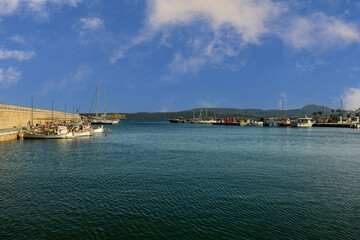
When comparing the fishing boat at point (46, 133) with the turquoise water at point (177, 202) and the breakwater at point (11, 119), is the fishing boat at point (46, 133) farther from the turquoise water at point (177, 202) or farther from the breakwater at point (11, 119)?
the turquoise water at point (177, 202)

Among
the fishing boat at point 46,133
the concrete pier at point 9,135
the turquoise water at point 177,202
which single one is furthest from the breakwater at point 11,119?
the turquoise water at point 177,202

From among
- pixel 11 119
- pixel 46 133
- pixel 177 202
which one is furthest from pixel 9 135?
pixel 177 202

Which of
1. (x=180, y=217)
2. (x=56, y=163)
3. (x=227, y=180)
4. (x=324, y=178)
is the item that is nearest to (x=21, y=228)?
(x=180, y=217)

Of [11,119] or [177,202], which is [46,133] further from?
[177,202]

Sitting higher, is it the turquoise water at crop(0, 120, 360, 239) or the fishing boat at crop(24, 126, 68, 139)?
the fishing boat at crop(24, 126, 68, 139)

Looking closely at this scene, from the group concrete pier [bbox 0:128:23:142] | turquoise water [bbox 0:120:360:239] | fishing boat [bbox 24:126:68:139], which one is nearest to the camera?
turquoise water [bbox 0:120:360:239]

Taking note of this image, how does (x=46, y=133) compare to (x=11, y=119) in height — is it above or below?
below

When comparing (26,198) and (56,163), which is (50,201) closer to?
(26,198)

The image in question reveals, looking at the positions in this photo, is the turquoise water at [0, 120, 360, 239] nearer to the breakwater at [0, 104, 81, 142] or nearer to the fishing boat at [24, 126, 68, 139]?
the breakwater at [0, 104, 81, 142]

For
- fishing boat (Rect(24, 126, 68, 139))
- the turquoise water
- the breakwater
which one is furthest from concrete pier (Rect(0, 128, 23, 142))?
the turquoise water

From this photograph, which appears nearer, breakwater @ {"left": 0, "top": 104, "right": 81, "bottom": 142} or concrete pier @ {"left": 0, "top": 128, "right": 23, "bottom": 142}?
concrete pier @ {"left": 0, "top": 128, "right": 23, "bottom": 142}

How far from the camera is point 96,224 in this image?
13031mm

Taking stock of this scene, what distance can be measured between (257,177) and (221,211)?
945 centimetres

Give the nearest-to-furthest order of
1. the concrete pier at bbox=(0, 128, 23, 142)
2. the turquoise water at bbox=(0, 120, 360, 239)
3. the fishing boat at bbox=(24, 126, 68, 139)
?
1. the turquoise water at bbox=(0, 120, 360, 239)
2. the concrete pier at bbox=(0, 128, 23, 142)
3. the fishing boat at bbox=(24, 126, 68, 139)
